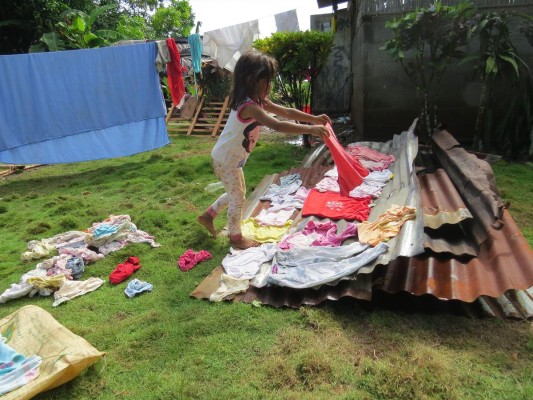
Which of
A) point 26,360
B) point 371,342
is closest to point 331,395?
point 371,342

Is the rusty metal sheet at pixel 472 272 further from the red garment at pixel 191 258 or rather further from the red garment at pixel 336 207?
the red garment at pixel 191 258

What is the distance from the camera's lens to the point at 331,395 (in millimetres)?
1852

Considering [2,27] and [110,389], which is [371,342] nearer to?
[110,389]

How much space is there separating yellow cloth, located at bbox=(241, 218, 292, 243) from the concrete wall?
4.16 metres

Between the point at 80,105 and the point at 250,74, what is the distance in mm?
5606

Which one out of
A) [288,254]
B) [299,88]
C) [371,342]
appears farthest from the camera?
[299,88]

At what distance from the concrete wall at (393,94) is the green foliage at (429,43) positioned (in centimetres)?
33

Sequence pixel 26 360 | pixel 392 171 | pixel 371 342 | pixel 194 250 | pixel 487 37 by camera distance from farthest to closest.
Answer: pixel 487 37 < pixel 392 171 < pixel 194 250 < pixel 371 342 < pixel 26 360

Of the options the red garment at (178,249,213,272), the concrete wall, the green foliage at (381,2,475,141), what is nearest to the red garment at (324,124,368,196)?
the red garment at (178,249,213,272)

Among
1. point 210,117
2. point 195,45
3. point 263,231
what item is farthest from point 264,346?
point 210,117

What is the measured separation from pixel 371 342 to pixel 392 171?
2.83 metres

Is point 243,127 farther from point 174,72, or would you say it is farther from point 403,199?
point 174,72

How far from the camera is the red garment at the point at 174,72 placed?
7.51m

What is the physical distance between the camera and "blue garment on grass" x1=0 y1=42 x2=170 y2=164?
672cm
